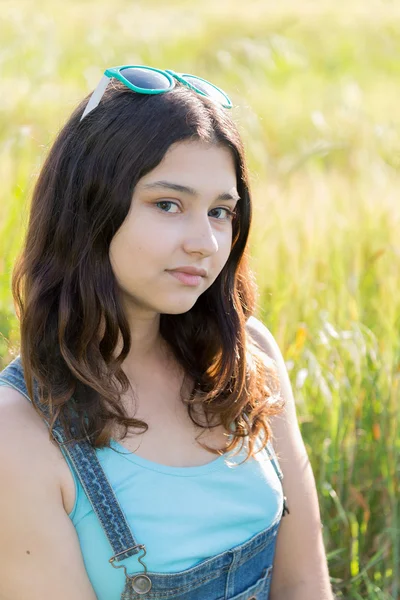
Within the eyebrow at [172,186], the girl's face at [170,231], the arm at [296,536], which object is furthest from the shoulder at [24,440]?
the arm at [296,536]

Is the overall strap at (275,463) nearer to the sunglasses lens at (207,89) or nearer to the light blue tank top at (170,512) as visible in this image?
the light blue tank top at (170,512)

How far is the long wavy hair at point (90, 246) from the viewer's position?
1407mm

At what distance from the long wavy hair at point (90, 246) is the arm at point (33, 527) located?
6cm

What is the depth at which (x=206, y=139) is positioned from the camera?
145 cm

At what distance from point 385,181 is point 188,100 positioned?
1979mm

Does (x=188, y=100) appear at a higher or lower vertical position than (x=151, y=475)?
higher

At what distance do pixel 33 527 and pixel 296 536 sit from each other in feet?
1.77

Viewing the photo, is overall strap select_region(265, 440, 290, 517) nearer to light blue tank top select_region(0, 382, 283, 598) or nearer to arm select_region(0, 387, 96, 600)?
light blue tank top select_region(0, 382, 283, 598)

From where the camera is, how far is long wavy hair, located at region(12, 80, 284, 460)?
4.62 feet

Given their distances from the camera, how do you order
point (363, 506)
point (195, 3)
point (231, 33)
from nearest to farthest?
point (363, 506) < point (231, 33) < point (195, 3)

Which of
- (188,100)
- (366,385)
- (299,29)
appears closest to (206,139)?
(188,100)

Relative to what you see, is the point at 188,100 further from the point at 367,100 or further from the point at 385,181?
the point at 367,100

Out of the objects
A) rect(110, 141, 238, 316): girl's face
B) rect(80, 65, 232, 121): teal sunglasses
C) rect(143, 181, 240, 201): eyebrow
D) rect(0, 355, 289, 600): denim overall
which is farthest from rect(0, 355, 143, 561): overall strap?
rect(80, 65, 232, 121): teal sunglasses

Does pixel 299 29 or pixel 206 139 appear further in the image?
pixel 299 29
